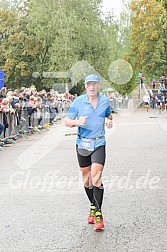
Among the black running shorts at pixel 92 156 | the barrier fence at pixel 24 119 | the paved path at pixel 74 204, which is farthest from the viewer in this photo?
the barrier fence at pixel 24 119

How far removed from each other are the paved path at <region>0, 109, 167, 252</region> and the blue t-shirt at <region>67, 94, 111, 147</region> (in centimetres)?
109

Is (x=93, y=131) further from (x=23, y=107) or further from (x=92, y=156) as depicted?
(x=23, y=107)

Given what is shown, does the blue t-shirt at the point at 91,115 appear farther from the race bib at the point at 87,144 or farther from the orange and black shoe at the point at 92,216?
the orange and black shoe at the point at 92,216

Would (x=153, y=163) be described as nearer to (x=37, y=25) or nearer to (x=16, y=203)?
(x=16, y=203)

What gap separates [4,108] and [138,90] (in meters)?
45.8

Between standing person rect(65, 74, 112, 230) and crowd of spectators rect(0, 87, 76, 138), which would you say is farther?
crowd of spectators rect(0, 87, 76, 138)

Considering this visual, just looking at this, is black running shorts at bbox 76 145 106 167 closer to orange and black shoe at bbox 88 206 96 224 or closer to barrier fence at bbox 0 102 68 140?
orange and black shoe at bbox 88 206 96 224

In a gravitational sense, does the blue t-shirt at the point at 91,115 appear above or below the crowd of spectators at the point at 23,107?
above

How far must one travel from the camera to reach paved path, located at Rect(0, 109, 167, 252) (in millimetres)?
6031

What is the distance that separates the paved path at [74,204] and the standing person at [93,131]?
0.44 m

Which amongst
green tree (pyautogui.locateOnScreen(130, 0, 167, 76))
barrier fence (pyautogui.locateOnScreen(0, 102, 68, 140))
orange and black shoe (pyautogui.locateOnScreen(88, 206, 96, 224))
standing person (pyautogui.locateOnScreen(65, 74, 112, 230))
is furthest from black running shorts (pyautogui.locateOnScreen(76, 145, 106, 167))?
green tree (pyautogui.locateOnScreen(130, 0, 167, 76))

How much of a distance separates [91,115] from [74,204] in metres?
1.79

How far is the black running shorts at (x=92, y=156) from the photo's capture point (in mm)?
Result: 6824

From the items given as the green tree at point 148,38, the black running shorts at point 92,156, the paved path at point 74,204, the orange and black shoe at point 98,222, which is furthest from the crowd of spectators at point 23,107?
the green tree at point 148,38
